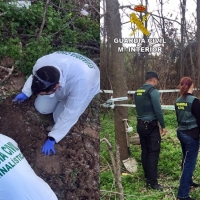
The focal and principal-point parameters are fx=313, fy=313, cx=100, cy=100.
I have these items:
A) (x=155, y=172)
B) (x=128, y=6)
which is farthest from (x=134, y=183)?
(x=128, y=6)

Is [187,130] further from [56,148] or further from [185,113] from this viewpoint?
[56,148]

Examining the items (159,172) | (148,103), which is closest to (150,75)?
(148,103)

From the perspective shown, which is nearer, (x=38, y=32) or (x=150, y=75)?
(x=150, y=75)

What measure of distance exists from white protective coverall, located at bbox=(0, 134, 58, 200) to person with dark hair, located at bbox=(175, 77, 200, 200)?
0.60 meters

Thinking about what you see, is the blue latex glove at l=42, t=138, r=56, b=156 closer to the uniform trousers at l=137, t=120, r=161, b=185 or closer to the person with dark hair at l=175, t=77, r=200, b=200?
the uniform trousers at l=137, t=120, r=161, b=185

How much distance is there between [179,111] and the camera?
121 cm

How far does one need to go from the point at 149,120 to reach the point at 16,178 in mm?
597

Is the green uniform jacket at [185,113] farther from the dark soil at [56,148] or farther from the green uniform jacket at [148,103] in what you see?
the dark soil at [56,148]

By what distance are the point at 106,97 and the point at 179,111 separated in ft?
0.95

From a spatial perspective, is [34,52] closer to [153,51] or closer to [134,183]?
[153,51]

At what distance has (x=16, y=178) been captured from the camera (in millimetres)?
1295

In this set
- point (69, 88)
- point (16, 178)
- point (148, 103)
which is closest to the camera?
point (148, 103)

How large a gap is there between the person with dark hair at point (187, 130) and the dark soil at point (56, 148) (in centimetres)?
42

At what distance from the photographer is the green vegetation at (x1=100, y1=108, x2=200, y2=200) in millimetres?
1232
